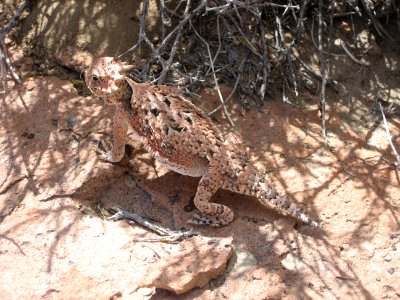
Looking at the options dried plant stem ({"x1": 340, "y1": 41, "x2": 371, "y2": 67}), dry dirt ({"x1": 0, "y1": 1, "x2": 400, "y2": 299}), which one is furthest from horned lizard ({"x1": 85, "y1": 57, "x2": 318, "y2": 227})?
dried plant stem ({"x1": 340, "y1": 41, "x2": 371, "y2": 67})

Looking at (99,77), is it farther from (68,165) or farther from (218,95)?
(218,95)

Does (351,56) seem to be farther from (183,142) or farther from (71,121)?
(71,121)

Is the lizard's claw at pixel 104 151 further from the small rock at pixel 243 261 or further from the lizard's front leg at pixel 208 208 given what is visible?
the small rock at pixel 243 261

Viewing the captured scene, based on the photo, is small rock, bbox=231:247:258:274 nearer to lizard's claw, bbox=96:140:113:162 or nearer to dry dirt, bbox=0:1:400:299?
dry dirt, bbox=0:1:400:299

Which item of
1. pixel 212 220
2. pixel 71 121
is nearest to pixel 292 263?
pixel 212 220

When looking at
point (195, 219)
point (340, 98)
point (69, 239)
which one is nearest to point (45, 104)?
point (69, 239)
